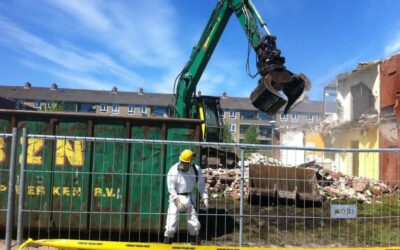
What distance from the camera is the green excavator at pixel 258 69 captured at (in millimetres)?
9273

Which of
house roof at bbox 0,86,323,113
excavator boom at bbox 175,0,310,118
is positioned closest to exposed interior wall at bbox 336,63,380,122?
excavator boom at bbox 175,0,310,118

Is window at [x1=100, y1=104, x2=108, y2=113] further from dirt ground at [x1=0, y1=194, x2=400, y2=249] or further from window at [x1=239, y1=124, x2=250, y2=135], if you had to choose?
dirt ground at [x1=0, y1=194, x2=400, y2=249]

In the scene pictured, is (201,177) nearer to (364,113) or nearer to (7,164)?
(7,164)

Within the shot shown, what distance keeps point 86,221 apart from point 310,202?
668cm

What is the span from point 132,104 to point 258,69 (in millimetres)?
74551

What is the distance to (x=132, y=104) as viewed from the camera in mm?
83062

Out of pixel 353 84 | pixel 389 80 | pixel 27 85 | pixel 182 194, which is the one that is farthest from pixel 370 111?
pixel 27 85

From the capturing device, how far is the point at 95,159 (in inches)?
295

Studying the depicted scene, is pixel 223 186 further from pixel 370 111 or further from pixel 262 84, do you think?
pixel 370 111

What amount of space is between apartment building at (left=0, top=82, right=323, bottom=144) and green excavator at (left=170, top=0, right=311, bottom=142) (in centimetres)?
6199

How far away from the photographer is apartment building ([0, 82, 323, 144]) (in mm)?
79062

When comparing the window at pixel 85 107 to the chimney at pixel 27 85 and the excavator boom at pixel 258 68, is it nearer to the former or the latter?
the chimney at pixel 27 85

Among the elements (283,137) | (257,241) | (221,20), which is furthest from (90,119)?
(283,137)

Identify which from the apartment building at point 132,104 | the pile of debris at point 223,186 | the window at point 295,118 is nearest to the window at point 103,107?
the apartment building at point 132,104
